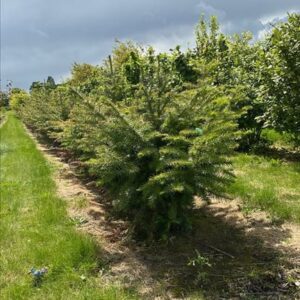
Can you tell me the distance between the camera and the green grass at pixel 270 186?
488 centimetres

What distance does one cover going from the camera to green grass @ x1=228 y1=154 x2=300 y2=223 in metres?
4.88

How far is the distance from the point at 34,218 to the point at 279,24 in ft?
16.9

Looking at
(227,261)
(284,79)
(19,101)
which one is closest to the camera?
(227,261)

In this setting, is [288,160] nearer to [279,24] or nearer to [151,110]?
[279,24]

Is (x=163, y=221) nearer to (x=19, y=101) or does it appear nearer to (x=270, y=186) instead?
(x=270, y=186)

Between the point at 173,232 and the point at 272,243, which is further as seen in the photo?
the point at 173,232

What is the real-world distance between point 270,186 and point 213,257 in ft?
7.29

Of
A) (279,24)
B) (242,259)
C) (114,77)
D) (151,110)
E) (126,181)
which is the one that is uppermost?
(279,24)

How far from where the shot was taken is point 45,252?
4.36 meters

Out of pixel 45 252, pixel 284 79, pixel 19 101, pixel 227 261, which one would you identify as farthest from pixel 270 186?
pixel 19 101

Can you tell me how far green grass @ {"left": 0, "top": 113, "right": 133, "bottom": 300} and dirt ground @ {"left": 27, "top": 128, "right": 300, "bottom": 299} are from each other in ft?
0.57

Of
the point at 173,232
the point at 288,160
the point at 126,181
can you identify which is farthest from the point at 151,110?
the point at 288,160

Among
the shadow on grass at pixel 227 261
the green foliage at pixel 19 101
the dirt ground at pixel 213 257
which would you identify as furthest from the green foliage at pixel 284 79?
the green foliage at pixel 19 101

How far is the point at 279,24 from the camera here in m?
7.47
